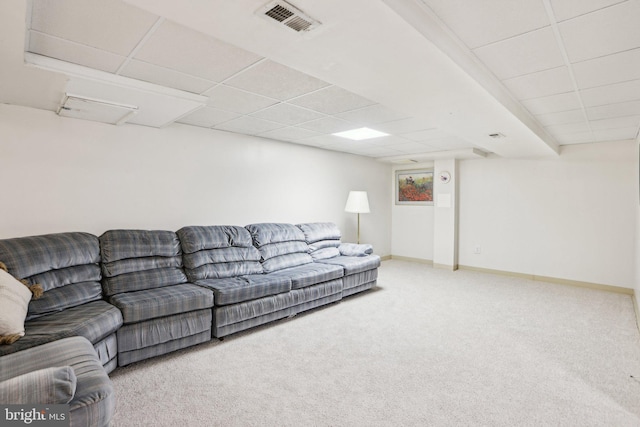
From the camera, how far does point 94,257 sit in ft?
9.84

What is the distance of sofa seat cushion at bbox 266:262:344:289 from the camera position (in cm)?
381

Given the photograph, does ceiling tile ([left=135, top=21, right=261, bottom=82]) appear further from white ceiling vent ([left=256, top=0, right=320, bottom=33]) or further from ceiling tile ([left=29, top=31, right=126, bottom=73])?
white ceiling vent ([left=256, top=0, right=320, bottom=33])

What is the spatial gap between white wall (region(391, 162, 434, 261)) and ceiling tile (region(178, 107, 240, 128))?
14.9 feet

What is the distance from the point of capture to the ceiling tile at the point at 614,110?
3180mm

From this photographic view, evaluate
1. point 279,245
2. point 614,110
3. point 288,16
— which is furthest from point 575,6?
point 279,245

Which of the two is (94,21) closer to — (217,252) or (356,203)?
(217,252)

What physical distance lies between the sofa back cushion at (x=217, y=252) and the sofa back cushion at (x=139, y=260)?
12 centimetres

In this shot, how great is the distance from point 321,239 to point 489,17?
3.79 metres

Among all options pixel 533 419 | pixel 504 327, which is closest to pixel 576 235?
pixel 504 327

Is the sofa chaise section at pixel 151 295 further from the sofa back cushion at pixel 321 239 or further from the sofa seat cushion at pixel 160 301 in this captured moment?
the sofa back cushion at pixel 321 239

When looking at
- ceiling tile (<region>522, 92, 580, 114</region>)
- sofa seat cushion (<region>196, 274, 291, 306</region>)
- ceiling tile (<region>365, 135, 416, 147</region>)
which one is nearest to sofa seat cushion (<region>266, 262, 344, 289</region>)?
sofa seat cushion (<region>196, 274, 291, 306</region>)

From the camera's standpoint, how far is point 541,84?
267 cm

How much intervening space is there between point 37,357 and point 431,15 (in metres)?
2.79

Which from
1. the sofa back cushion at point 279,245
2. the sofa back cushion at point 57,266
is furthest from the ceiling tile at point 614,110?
the sofa back cushion at point 57,266
